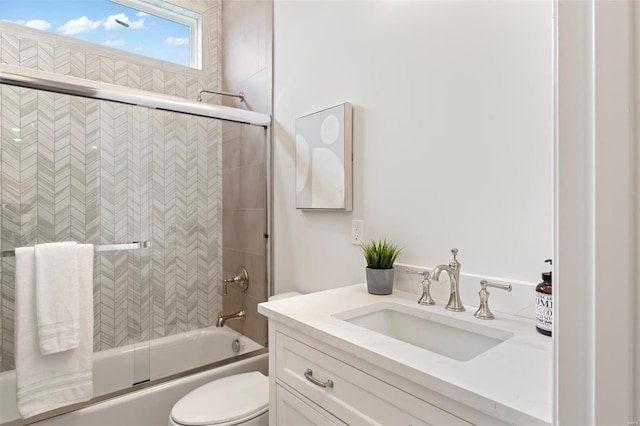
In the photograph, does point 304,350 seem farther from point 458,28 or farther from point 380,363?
point 458,28

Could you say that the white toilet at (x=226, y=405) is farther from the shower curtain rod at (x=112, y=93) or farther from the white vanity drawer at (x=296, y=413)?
the shower curtain rod at (x=112, y=93)

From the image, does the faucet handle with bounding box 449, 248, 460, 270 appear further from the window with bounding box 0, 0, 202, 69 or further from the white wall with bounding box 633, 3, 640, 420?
the window with bounding box 0, 0, 202, 69

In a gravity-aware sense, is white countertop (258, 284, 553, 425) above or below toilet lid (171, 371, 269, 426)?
above

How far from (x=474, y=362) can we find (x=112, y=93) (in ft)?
5.91

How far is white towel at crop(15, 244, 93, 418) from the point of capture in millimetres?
1371

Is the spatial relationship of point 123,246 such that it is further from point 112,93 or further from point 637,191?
point 637,191

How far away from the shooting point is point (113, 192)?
178 cm

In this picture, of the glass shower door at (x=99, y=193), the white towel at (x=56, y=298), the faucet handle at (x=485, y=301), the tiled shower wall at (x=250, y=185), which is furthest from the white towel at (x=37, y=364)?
the faucet handle at (x=485, y=301)

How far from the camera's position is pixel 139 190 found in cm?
181

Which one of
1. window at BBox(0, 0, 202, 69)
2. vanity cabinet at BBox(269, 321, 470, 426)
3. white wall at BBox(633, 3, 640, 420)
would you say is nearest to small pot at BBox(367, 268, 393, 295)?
vanity cabinet at BBox(269, 321, 470, 426)

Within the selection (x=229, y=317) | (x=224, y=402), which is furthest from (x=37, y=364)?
(x=229, y=317)

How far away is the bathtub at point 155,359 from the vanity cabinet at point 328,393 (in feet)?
3.09

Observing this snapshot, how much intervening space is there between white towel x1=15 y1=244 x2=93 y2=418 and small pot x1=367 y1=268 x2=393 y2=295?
1.28 meters

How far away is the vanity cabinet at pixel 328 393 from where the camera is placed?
2.33 ft
